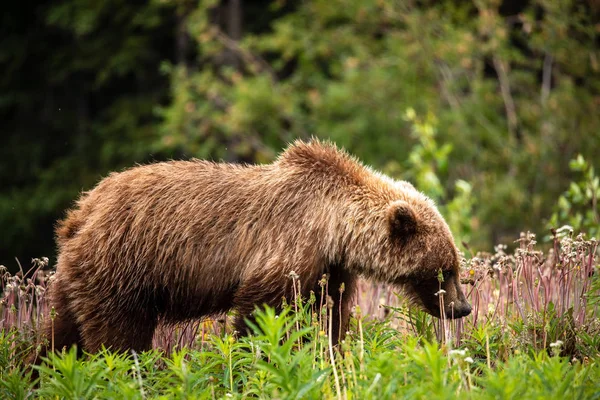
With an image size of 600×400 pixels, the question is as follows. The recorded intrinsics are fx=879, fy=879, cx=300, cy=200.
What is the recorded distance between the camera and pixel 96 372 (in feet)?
15.8

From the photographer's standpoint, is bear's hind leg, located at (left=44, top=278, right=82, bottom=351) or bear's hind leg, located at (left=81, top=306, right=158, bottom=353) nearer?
bear's hind leg, located at (left=81, top=306, right=158, bottom=353)

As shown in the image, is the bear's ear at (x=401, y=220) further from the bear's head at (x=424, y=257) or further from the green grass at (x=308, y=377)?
the green grass at (x=308, y=377)

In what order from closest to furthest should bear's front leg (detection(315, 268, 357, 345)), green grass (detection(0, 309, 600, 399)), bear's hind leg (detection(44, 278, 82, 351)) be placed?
green grass (detection(0, 309, 600, 399)), bear's front leg (detection(315, 268, 357, 345)), bear's hind leg (detection(44, 278, 82, 351))

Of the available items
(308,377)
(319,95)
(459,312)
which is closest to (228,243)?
(459,312)

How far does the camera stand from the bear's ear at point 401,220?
19.5ft

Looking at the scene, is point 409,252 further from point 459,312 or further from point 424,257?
point 459,312

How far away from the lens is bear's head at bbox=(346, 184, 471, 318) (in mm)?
6035

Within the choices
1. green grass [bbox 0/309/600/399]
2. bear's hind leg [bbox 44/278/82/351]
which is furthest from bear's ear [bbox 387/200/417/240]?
bear's hind leg [bbox 44/278/82/351]

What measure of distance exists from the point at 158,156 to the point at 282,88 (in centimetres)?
454

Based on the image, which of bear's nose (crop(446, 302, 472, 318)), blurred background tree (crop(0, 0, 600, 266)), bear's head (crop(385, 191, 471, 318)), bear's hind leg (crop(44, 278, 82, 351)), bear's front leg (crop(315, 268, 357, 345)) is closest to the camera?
bear's nose (crop(446, 302, 472, 318))

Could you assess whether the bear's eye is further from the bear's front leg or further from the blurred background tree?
the blurred background tree

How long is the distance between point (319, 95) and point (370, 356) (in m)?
13.2

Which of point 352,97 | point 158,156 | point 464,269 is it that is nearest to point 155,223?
point 464,269

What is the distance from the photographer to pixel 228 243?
6121 millimetres
